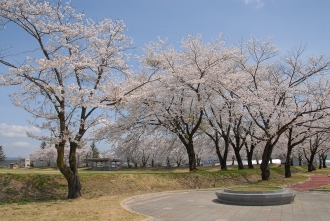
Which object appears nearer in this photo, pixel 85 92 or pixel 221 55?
pixel 85 92

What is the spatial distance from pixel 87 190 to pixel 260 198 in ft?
26.0

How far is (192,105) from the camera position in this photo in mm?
21703

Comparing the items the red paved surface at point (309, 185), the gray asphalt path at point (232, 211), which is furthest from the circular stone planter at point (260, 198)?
the red paved surface at point (309, 185)

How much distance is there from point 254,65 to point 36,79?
49.9 ft

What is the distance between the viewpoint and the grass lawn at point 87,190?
29.4ft

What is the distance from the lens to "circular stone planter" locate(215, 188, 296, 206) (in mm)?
10633

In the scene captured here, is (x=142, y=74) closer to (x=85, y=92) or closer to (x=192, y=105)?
(x=192, y=105)

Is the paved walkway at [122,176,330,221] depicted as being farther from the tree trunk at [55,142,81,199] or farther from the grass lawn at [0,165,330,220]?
the tree trunk at [55,142,81,199]

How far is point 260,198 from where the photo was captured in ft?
34.9

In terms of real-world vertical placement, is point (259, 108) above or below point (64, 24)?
below

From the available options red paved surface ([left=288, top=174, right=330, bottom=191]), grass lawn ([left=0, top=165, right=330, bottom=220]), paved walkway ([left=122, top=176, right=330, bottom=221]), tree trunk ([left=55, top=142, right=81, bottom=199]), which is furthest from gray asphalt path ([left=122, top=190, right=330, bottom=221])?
red paved surface ([left=288, top=174, right=330, bottom=191])

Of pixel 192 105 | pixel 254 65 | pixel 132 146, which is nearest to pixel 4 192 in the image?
pixel 132 146

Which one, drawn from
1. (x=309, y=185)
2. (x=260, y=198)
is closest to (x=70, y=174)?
(x=260, y=198)

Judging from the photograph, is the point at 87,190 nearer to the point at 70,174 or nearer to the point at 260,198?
the point at 70,174
